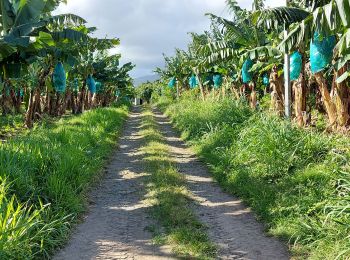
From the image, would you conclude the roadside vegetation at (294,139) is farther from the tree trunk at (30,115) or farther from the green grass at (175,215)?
the tree trunk at (30,115)

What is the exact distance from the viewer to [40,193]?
554 centimetres

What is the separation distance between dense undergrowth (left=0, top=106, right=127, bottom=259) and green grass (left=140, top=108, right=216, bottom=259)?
1149 mm

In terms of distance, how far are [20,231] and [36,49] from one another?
5.89 m

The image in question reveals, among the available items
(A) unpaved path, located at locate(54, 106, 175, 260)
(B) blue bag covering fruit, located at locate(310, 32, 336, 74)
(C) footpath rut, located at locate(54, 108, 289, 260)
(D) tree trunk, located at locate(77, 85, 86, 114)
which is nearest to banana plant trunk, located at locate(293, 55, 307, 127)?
(B) blue bag covering fruit, located at locate(310, 32, 336, 74)

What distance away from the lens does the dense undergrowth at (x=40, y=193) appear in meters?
3.99

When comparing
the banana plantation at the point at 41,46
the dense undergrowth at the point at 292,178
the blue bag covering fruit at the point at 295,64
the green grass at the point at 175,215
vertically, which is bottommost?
the green grass at the point at 175,215

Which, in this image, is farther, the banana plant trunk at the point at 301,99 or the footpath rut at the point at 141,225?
the banana plant trunk at the point at 301,99

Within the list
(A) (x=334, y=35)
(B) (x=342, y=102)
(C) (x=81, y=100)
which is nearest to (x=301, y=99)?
(B) (x=342, y=102)

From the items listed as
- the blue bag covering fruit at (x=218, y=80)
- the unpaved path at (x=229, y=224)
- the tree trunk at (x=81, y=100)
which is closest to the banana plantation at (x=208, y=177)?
the unpaved path at (x=229, y=224)

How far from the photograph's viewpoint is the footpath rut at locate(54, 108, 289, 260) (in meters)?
4.38

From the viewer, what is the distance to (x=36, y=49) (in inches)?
351

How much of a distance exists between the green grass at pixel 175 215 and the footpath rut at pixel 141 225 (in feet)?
0.44

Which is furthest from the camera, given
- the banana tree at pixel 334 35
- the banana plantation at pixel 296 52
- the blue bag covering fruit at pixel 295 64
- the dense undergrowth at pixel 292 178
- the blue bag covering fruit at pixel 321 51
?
the blue bag covering fruit at pixel 295 64

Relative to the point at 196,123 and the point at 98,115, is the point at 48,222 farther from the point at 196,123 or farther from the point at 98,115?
the point at 98,115
